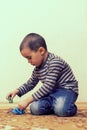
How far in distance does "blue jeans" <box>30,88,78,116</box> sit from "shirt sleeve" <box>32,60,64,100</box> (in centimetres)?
4

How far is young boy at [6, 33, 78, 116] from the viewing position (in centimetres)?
147

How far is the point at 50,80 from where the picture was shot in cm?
147

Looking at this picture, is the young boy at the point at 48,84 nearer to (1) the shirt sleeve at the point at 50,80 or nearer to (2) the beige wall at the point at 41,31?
(1) the shirt sleeve at the point at 50,80

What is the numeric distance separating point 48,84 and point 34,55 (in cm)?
14

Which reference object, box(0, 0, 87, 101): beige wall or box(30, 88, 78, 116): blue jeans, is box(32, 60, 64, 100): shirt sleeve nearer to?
box(30, 88, 78, 116): blue jeans

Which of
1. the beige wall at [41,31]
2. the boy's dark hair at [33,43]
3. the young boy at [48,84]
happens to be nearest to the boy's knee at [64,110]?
the young boy at [48,84]

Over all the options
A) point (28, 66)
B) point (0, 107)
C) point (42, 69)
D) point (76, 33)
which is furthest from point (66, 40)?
point (0, 107)

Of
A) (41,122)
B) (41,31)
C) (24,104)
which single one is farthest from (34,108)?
(41,31)

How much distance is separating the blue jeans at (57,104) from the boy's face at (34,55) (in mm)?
157

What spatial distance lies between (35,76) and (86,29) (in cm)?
43

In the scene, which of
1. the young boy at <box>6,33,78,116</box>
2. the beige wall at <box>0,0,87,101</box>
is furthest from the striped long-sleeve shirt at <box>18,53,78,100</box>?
the beige wall at <box>0,0,87,101</box>

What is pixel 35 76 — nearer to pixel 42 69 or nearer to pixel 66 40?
pixel 42 69

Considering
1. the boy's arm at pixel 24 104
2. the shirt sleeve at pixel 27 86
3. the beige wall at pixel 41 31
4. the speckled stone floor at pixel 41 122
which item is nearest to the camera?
the speckled stone floor at pixel 41 122

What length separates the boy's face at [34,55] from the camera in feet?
4.86
